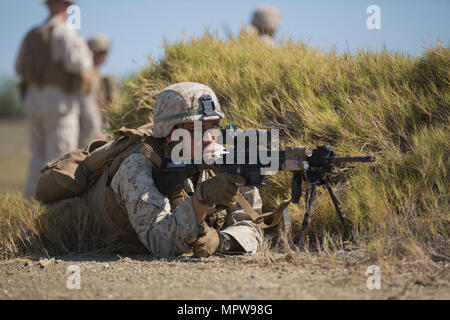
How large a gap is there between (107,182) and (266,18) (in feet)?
15.5

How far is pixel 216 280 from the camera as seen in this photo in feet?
11.2

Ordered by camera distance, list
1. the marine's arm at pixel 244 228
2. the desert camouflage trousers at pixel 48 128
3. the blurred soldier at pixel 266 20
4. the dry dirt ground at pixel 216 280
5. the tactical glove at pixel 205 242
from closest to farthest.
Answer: the dry dirt ground at pixel 216 280 → the tactical glove at pixel 205 242 → the marine's arm at pixel 244 228 → the desert camouflage trousers at pixel 48 128 → the blurred soldier at pixel 266 20

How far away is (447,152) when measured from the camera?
14.3 ft

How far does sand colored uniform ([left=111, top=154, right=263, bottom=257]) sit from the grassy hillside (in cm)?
70

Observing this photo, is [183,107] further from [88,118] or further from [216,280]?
[88,118]

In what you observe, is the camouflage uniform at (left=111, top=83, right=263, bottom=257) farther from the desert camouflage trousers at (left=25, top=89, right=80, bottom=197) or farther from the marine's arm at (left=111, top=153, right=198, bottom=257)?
the desert camouflage trousers at (left=25, top=89, right=80, bottom=197)

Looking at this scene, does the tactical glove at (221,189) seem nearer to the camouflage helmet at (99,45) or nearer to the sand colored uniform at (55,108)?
the sand colored uniform at (55,108)

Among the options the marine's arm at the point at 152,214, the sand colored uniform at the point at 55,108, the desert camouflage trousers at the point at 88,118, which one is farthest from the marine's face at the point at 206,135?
the desert camouflage trousers at the point at 88,118

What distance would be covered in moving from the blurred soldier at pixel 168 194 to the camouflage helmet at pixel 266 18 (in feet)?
13.4

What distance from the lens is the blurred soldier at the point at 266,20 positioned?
811 centimetres

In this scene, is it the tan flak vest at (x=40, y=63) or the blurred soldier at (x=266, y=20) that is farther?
the blurred soldier at (x=266, y=20)

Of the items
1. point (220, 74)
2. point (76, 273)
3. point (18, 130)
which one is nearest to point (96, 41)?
point (220, 74)

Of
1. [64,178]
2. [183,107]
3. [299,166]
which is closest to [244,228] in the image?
[299,166]

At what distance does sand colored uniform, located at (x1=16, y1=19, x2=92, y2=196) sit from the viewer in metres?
7.81
